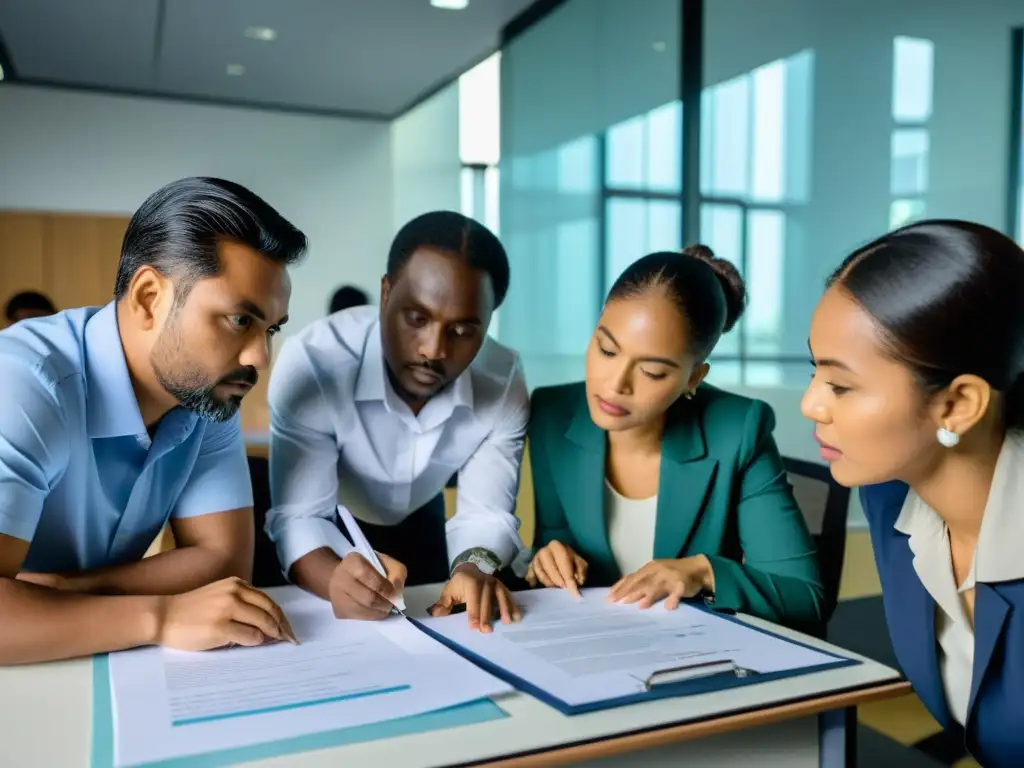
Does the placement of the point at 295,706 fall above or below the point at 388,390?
below

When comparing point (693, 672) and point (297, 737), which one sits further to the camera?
point (693, 672)

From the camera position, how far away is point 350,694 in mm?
920

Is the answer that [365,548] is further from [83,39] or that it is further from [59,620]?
[83,39]

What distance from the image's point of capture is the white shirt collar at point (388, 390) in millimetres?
1729

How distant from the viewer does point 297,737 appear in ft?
2.68

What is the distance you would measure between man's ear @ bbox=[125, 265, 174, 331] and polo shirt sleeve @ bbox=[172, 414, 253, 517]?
0.22 meters

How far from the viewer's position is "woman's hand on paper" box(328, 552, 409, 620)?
121 cm

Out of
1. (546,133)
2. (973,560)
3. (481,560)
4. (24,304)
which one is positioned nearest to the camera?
(973,560)

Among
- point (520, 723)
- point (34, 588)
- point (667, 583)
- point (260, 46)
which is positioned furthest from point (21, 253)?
point (520, 723)

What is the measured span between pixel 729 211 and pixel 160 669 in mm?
3240

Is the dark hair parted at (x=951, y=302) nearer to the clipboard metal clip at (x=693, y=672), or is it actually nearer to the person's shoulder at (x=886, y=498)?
the person's shoulder at (x=886, y=498)

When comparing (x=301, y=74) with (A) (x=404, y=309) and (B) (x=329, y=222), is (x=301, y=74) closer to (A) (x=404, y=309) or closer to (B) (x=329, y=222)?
(B) (x=329, y=222)

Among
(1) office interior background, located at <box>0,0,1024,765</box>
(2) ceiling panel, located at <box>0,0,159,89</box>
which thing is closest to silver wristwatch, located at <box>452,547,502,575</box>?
(1) office interior background, located at <box>0,0,1024,765</box>

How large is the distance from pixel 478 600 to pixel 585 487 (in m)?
0.43
